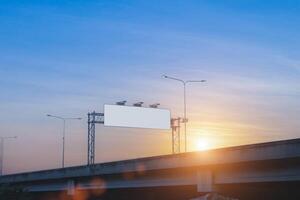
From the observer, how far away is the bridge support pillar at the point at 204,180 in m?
46.6

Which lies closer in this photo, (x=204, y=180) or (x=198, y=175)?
(x=204, y=180)

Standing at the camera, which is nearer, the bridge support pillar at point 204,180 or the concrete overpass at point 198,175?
the concrete overpass at point 198,175

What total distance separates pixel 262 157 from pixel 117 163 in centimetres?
2313

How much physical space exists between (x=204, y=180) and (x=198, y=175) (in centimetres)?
87

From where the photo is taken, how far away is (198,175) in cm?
4825

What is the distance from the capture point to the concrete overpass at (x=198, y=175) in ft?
131

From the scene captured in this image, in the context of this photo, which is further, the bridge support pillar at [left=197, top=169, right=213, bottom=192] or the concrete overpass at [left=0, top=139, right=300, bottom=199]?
the bridge support pillar at [left=197, top=169, right=213, bottom=192]

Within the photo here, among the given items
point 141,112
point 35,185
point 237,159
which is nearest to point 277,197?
point 237,159

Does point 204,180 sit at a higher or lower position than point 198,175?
lower

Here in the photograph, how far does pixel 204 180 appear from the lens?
47531mm

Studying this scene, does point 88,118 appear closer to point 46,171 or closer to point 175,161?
point 46,171

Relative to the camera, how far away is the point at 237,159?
42094mm

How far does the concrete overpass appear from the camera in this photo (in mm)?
39875

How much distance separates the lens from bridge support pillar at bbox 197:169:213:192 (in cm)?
4661
